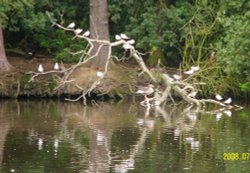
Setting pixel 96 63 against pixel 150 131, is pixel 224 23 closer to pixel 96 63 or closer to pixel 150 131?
pixel 96 63

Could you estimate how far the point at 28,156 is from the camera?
14617 mm

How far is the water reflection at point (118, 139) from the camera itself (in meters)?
14.0

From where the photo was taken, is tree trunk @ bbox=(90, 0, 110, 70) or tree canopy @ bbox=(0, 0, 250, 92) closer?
tree canopy @ bbox=(0, 0, 250, 92)

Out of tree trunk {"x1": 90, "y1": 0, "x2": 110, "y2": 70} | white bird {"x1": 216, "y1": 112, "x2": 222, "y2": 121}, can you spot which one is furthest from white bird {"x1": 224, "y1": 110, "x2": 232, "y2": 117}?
tree trunk {"x1": 90, "y1": 0, "x2": 110, "y2": 70}

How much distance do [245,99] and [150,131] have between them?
10.6 m

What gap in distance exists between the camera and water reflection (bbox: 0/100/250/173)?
45.9ft

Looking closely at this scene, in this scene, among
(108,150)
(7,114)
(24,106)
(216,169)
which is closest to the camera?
(216,169)

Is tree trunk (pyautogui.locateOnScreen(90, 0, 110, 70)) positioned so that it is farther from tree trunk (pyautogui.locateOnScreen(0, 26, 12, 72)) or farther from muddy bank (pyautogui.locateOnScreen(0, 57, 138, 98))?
tree trunk (pyautogui.locateOnScreen(0, 26, 12, 72))

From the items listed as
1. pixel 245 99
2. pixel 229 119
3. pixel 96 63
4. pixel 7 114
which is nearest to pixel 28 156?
pixel 7 114

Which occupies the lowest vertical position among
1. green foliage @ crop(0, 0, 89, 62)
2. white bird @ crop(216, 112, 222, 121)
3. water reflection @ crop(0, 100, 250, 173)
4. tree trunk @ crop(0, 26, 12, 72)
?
water reflection @ crop(0, 100, 250, 173)

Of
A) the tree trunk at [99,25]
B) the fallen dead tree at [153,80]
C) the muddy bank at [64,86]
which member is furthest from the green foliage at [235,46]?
the tree trunk at [99,25]

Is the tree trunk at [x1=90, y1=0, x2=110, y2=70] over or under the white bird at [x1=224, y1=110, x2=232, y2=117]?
over

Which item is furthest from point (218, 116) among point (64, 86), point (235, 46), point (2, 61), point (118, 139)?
point (2, 61)

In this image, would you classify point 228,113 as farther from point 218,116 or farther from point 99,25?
point 99,25
